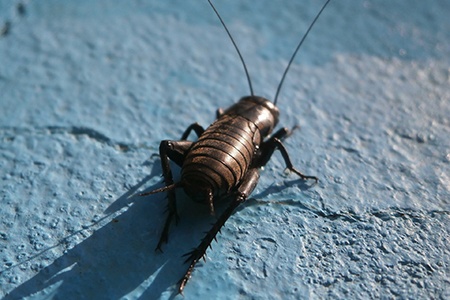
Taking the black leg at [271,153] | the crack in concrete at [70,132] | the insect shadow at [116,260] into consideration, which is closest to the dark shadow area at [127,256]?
the insect shadow at [116,260]

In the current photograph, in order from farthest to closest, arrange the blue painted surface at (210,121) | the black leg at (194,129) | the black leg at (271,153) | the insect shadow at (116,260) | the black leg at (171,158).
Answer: the black leg at (194,129) < the black leg at (271,153) < the black leg at (171,158) < the blue painted surface at (210,121) < the insect shadow at (116,260)

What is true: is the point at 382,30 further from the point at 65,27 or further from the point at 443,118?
the point at 65,27

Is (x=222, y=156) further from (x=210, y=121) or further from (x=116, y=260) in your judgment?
(x=210, y=121)

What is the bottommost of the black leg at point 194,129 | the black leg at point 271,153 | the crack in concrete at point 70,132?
the crack in concrete at point 70,132

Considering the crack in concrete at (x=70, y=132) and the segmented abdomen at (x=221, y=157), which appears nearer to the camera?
the segmented abdomen at (x=221, y=157)

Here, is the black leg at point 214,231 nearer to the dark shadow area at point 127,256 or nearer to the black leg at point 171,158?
the dark shadow area at point 127,256

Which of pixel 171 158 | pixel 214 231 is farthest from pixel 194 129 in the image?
pixel 214 231
